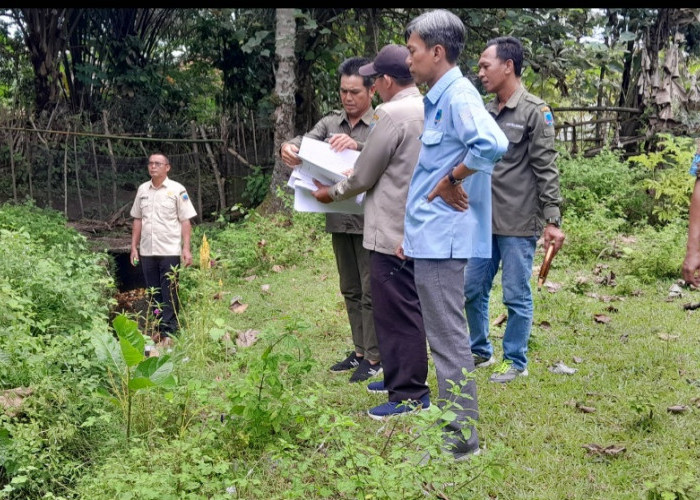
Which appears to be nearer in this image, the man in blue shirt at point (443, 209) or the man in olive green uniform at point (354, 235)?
the man in blue shirt at point (443, 209)

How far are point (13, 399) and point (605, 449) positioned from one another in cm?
297

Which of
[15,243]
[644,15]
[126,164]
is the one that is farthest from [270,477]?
[126,164]

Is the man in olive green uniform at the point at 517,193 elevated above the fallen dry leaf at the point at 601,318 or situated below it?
above

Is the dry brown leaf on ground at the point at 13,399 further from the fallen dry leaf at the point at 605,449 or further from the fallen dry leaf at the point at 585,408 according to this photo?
the fallen dry leaf at the point at 585,408

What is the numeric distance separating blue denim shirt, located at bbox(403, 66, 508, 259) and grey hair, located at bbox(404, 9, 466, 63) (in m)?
0.12

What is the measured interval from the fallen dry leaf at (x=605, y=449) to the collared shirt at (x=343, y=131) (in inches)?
73.9

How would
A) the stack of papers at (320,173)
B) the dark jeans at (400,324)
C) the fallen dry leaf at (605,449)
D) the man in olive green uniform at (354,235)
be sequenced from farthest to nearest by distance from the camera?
1. the man in olive green uniform at (354,235)
2. the stack of papers at (320,173)
3. the dark jeans at (400,324)
4. the fallen dry leaf at (605,449)

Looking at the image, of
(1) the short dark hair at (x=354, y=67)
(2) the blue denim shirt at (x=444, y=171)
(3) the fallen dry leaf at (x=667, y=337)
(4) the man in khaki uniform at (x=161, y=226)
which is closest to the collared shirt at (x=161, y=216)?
(4) the man in khaki uniform at (x=161, y=226)

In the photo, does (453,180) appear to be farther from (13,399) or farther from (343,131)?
(13,399)

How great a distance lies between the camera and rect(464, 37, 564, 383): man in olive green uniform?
4316mm

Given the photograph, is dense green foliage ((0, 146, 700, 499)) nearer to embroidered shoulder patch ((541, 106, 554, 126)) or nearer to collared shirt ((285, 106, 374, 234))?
collared shirt ((285, 106, 374, 234))

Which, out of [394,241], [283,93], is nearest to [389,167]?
[394,241]

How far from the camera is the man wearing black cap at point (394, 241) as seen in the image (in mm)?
3754
